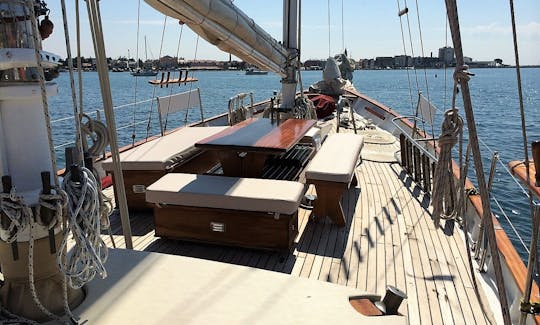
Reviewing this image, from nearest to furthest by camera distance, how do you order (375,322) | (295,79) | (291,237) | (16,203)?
(16,203)
(375,322)
(291,237)
(295,79)

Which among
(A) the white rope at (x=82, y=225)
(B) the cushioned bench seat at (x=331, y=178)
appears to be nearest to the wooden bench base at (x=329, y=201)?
(B) the cushioned bench seat at (x=331, y=178)

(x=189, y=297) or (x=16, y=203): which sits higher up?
(x=16, y=203)

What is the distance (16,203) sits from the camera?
4.51 ft

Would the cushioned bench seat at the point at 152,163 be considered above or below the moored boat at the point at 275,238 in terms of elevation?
above

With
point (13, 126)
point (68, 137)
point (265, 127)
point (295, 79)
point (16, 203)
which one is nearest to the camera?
point (16, 203)

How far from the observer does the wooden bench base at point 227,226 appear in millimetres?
3202

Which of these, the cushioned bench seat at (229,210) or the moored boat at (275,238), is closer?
the moored boat at (275,238)

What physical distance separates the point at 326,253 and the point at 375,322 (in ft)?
5.41

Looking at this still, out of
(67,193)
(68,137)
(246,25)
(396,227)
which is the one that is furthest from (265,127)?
(68,137)

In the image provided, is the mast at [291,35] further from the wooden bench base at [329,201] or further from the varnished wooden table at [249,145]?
the wooden bench base at [329,201]

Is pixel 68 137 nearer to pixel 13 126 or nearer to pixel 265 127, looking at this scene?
pixel 265 127

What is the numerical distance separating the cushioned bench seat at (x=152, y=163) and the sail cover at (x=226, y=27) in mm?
1190

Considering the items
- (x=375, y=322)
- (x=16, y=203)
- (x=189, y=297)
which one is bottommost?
(x=375, y=322)

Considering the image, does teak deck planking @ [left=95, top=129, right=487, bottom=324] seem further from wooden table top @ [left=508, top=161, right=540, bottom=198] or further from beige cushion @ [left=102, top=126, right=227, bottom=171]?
wooden table top @ [left=508, top=161, right=540, bottom=198]
